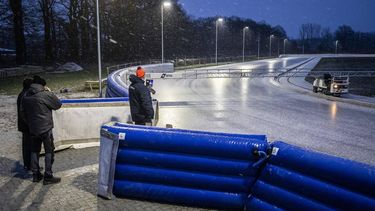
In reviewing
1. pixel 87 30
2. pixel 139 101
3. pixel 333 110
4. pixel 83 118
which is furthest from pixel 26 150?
pixel 87 30

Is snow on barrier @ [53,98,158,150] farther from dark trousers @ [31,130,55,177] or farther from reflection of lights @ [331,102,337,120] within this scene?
reflection of lights @ [331,102,337,120]

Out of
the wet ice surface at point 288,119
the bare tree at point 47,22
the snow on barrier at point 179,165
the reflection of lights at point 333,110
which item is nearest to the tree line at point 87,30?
the bare tree at point 47,22

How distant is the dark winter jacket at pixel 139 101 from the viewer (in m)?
7.71

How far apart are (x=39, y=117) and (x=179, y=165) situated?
8.34 ft

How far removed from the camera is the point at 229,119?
1398 cm

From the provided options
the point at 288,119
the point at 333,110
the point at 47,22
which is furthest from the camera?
the point at 47,22

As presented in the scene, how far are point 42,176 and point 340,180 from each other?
4972 millimetres

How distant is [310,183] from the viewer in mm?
4715

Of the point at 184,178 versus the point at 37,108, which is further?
the point at 37,108

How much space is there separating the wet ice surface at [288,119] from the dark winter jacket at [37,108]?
6298 mm

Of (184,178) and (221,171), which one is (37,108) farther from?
(221,171)

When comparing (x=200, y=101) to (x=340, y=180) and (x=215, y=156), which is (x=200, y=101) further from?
(x=340, y=180)

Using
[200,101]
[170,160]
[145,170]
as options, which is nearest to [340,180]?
[170,160]

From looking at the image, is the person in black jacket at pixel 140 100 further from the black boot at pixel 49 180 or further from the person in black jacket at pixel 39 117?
the black boot at pixel 49 180
